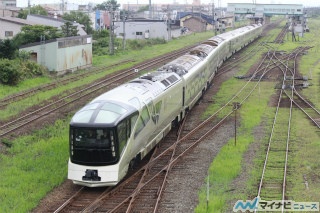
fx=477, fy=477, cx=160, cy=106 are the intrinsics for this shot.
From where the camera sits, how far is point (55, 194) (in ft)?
47.1

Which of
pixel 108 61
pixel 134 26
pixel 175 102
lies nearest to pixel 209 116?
pixel 175 102

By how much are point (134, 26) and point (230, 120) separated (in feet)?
182

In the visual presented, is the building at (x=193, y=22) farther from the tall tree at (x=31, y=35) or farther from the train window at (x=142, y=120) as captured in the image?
the train window at (x=142, y=120)

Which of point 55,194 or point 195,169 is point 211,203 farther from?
point 55,194

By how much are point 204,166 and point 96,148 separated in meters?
4.70

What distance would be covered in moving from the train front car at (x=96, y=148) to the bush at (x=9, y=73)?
17819mm

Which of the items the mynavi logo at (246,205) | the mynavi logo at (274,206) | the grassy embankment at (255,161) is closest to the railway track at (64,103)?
the grassy embankment at (255,161)

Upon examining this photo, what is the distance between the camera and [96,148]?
14.0 m

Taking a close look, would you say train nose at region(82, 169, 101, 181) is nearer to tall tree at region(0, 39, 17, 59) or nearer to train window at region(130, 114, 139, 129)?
train window at region(130, 114, 139, 129)

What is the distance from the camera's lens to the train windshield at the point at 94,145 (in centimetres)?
1390

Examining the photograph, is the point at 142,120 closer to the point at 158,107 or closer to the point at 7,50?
the point at 158,107

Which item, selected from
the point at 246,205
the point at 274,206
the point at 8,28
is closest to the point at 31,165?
the point at 246,205

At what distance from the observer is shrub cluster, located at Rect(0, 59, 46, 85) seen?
3041 cm

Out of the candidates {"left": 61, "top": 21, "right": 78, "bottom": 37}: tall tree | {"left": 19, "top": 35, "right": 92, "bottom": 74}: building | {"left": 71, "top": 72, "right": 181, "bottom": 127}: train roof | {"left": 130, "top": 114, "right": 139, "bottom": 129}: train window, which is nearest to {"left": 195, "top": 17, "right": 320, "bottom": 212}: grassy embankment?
{"left": 130, "top": 114, "right": 139, "bottom": 129}: train window
